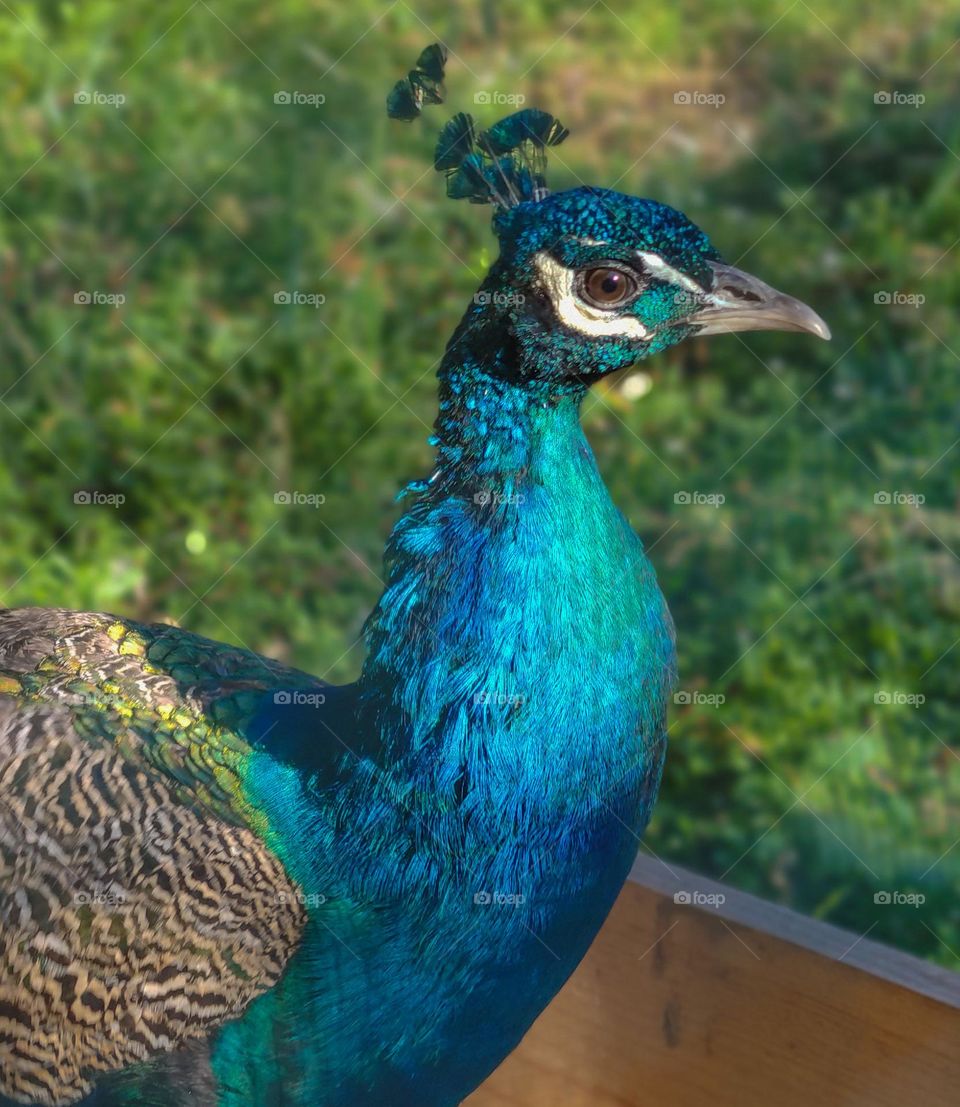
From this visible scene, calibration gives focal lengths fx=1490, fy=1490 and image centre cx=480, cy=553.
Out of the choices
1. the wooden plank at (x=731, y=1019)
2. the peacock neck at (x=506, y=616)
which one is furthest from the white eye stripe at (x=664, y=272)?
the wooden plank at (x=731, y=1019)

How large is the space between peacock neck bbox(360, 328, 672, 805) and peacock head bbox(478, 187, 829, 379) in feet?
0.16

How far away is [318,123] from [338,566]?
134cm

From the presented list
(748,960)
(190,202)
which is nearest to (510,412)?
(748,960)

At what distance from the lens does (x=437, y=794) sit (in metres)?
1.65

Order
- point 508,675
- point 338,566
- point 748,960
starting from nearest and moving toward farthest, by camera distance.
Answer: point 508,675
point 748,960
point 338,566

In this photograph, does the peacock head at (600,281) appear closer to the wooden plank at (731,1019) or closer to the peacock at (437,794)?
the peacock at (437,794)

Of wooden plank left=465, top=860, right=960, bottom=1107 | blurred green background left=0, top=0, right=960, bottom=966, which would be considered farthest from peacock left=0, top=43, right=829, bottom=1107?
blurred green background left=0, top=0, right=960, bottom=966

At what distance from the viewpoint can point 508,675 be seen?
64.3 inches

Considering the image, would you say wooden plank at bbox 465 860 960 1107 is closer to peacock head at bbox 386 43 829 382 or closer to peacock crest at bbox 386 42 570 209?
peacock head at bbox 386 43 829 382

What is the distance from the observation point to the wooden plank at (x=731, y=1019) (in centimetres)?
174

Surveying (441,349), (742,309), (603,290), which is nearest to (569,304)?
(603,290)

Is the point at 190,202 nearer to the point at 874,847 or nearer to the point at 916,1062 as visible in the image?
the point at 874,847

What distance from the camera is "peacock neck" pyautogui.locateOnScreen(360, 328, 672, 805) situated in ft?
5.37

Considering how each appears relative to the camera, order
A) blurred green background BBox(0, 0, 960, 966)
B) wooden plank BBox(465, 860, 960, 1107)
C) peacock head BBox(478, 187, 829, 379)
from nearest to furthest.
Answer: peacock head BBox(478, 187, 829, 379) → wooden plank BBox(465, 860, 960, 1107) → blurred green background BBox(0, 0, 960, 966)
